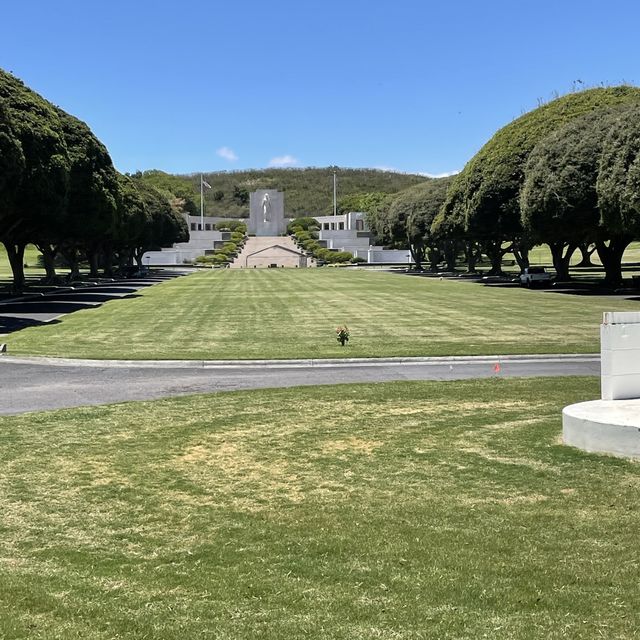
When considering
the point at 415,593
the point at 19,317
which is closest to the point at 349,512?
the point at 415,593

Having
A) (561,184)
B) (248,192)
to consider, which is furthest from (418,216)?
(248,192)

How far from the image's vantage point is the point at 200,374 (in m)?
15.1

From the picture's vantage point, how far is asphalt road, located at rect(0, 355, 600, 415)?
40.7 ft

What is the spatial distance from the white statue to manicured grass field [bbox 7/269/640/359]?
334ft

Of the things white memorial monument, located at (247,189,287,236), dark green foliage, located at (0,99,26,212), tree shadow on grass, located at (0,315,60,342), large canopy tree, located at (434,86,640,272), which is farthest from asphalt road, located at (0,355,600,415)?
white memorial monument, located at (247,189,287,236)

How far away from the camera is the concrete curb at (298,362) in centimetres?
1638

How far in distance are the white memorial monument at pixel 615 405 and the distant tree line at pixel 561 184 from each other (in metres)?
22.4

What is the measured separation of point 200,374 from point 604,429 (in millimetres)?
9078

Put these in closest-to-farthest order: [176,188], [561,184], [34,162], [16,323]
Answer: [16,323], [34,162], [561,184], [176,188]

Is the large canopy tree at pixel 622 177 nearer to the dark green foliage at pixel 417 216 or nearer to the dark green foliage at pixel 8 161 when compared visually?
the dark green foliage at pixel 8 161

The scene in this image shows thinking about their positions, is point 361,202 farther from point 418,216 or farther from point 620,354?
point 620,354

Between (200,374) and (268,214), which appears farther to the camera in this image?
(268,214)

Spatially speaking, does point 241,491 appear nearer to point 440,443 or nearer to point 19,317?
point 440,443

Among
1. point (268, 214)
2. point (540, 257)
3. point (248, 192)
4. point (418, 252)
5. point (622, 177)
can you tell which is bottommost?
point (540, 257)
